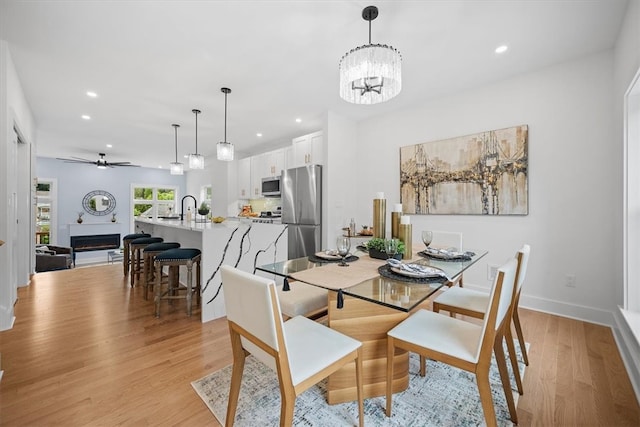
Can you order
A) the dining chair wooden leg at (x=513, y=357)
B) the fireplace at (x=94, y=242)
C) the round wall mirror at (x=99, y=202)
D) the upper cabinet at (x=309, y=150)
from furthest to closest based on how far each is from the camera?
the round wall mirror at (x=99, y=202) → the fireplace at (x=94, y=242) → the upper cabinet at (x=309, y=150) → the dining chair wooden leg at (x=513, y=357)

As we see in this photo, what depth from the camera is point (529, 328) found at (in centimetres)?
245

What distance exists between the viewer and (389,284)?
1.30 m

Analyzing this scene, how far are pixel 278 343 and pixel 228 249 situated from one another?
1907 mm

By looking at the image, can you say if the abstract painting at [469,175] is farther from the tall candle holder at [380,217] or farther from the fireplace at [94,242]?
the fireplace at [94,242]

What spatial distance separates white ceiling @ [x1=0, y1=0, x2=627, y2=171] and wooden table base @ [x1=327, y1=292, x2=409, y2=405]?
81.9 inches

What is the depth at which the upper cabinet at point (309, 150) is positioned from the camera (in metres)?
4.32

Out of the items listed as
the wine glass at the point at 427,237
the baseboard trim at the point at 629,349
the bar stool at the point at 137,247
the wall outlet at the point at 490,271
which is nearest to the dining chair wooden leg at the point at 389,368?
the wine glass at the point at 427,237

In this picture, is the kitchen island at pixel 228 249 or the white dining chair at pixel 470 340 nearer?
the white dining chair at pixel 470 340

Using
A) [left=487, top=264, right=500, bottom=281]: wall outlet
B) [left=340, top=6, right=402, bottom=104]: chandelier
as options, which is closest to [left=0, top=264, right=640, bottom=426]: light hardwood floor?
[left=487, top=264, right=500, bottom=281]: wall outlet

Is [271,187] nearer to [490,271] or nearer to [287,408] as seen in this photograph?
[490,271]

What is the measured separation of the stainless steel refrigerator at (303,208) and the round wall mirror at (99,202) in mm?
7069

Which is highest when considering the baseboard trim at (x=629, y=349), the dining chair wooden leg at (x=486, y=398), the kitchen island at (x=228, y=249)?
the kitchen island at (x=228, y=249)

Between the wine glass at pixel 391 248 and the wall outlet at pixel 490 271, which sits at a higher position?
the wine glass at pixel 391 248

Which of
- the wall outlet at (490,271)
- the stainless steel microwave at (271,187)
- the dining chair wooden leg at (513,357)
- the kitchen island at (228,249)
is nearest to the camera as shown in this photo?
the dining chair wooden leg at (513,357)
